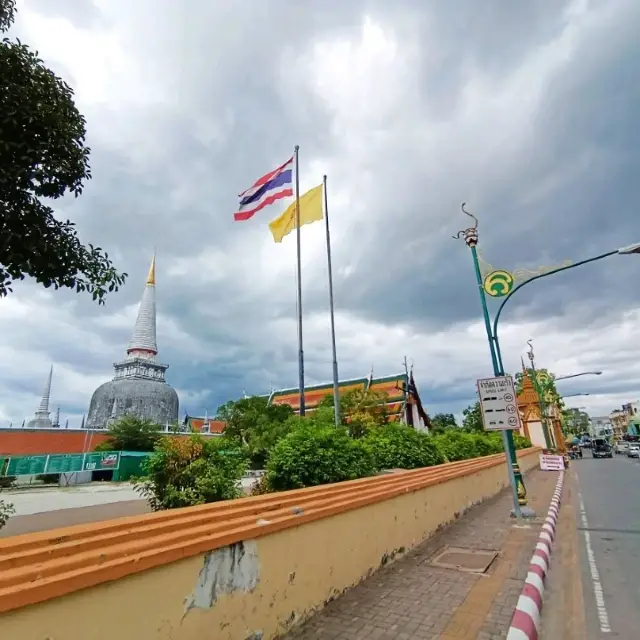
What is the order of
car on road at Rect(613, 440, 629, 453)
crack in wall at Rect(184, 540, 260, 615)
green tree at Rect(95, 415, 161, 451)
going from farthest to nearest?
car on road at Rect(613, 440, 629, 453), green tree at Rect(95, 415, 161, 451), crack in wall at Rect(184, 540, 260, 615)

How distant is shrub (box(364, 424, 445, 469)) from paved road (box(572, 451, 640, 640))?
351 cm

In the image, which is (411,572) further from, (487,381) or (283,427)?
(283,427)

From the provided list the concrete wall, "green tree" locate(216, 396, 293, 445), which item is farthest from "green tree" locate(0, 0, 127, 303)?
"green tree" locate(216, 396, 293, 445)

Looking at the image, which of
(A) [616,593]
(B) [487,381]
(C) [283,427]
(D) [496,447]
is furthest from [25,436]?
(A) [616,593]

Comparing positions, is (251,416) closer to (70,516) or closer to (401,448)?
(70,516)

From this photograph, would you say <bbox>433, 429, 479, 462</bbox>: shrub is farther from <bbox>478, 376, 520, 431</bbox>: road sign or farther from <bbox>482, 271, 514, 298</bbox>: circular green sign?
<bbox>482, 271, 514, 298</bbox>: circular green sign

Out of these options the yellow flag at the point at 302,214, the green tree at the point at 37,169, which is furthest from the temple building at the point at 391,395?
the green tree at the point at 37,169

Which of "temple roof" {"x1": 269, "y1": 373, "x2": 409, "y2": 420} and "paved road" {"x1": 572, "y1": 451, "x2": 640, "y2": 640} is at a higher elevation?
"temple roof" {"x1": 269, "y1": 373, "x2": 409, "y2": 420}

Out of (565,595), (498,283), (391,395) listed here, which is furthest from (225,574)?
(391,395)

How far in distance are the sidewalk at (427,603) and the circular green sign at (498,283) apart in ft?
17.0

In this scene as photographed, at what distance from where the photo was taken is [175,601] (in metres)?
2.50

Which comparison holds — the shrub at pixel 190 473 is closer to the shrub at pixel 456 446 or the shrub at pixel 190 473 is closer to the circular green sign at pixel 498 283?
the circular green sign at pixel 498 283

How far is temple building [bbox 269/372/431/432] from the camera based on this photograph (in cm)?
3675

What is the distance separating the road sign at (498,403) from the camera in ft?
27.9
